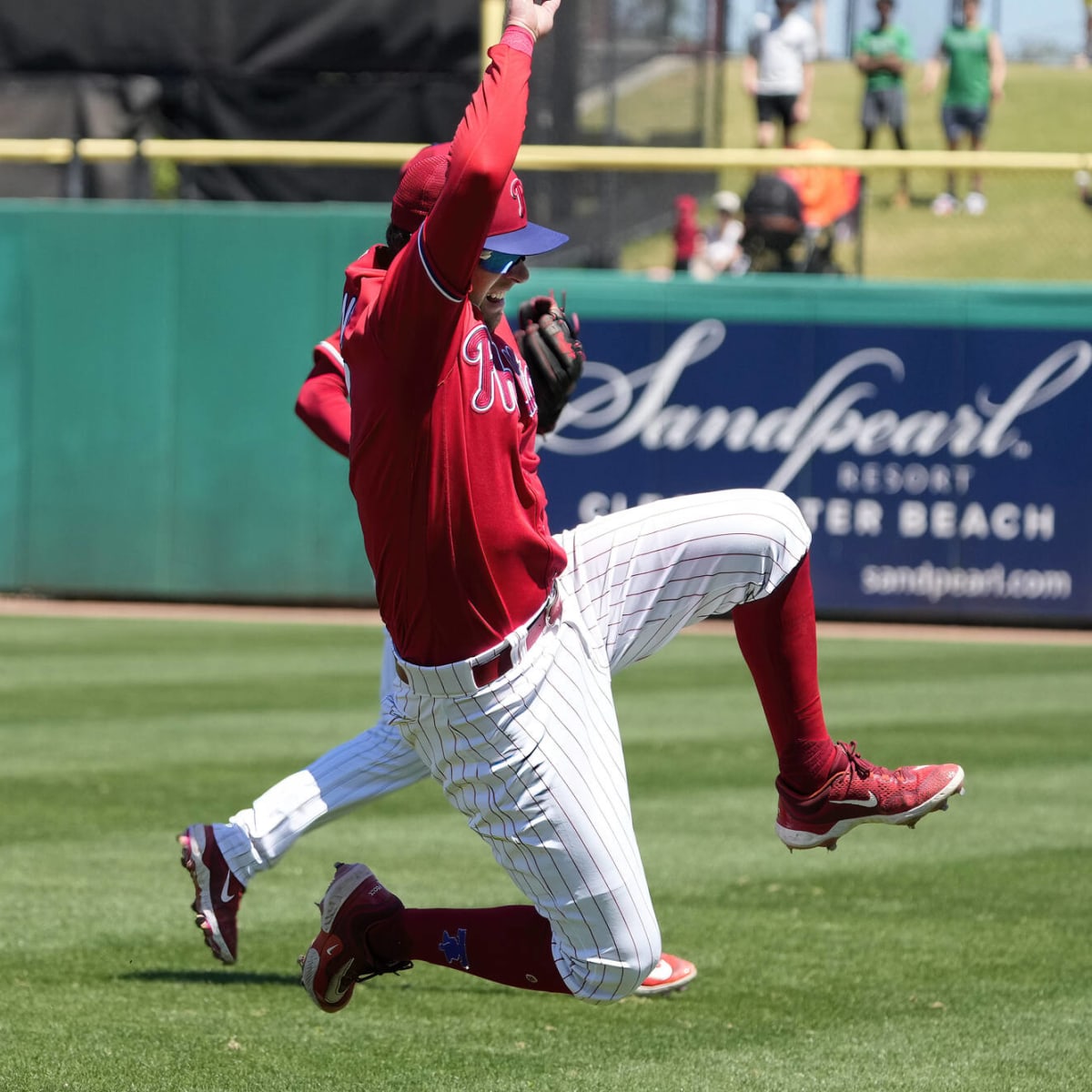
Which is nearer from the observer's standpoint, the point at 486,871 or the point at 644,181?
the point at 486,871

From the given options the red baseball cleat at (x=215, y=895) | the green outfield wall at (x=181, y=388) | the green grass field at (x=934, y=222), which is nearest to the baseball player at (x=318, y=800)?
the red baseball cleat at (x=215, y=895)

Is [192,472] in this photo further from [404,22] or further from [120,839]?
[120,839]

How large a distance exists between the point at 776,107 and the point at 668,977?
1397cm

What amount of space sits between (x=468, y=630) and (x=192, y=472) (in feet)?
37.8

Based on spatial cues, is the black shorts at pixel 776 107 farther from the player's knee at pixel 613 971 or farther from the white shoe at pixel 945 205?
the player's knee at pixel 613 971

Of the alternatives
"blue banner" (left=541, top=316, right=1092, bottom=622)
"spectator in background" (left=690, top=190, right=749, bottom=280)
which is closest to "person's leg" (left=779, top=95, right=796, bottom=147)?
"spectator in background" (left=690, top=190, right=749, bottom=280)

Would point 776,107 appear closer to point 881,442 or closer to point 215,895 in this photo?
point 881,442

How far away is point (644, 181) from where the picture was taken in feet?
50.2

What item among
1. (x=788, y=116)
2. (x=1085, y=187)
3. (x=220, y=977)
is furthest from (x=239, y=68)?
(x=220, y=977)

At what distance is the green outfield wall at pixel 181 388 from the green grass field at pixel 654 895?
416cm

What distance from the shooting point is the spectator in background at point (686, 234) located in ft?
50.2

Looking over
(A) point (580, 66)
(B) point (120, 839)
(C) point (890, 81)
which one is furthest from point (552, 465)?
(B) point (120, 839)

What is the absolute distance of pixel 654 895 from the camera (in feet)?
20.4

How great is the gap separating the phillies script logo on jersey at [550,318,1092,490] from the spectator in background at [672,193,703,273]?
3.08 feet
